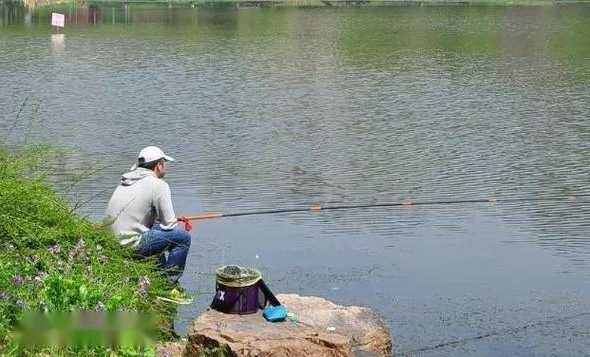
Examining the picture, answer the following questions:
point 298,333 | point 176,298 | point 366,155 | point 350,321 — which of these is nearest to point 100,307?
point 298,333

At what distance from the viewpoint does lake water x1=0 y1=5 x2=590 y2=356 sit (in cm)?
1017

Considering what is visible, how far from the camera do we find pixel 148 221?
29.0 ft

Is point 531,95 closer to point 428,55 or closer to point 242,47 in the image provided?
point 428,55

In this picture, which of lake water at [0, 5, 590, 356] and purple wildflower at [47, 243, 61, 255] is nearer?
purple wildflower at [47, 243, 61, 255]

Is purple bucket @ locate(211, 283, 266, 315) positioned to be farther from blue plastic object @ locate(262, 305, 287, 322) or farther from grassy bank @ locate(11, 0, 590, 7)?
grassy bank @ locate(11, 0, 590, 7)

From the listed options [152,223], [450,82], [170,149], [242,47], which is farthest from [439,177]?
[242,47]

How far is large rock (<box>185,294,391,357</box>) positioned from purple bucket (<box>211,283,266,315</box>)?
0.05 metres

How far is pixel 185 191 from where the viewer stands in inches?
570

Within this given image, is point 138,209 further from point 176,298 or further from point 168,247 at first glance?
point 176,298

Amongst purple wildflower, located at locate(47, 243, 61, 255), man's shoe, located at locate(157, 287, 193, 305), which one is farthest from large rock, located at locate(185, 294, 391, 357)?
purple wildflower, located at locate(47, 243, 61, 255)

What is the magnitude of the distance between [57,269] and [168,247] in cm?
138

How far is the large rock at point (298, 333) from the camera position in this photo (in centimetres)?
738

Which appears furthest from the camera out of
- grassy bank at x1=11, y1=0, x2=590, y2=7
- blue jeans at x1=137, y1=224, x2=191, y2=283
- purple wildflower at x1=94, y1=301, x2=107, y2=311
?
grassy bank at x1=11, y1=0, x2=590, y2=7

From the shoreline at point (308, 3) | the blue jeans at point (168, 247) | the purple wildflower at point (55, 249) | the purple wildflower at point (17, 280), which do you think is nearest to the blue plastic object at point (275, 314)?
the blue jeans at point (168, 247)
